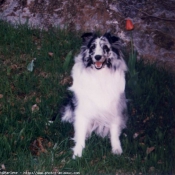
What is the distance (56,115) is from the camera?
3.70 meters

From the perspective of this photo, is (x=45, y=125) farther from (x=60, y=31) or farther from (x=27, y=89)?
(x=60, y=31)

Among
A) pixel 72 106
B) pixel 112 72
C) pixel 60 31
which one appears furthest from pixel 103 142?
pixel 60 31

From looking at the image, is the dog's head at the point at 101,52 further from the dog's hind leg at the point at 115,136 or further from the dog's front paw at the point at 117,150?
the dog's front paw at the point at 117,150

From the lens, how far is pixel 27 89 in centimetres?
404

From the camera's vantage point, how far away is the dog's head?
3.00m

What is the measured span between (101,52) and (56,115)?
1085 millimetres

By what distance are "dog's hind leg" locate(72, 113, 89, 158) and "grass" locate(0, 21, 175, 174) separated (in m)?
0.07

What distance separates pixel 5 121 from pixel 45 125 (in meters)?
0.44

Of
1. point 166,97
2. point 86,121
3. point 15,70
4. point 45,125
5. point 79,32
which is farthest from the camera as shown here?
point 79,32

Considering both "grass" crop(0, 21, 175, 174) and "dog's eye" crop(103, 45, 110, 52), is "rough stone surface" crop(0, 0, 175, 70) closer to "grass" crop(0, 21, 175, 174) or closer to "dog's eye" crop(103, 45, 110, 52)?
"grass" crop(0, 21, 175, 174)

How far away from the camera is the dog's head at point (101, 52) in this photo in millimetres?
3000

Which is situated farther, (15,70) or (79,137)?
(15,70)

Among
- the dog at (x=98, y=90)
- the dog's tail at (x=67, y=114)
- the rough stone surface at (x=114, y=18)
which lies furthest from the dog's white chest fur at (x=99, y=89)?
the rough stone surface at (x=114, y=18)

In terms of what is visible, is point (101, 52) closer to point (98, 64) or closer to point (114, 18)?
point (98, 64)
